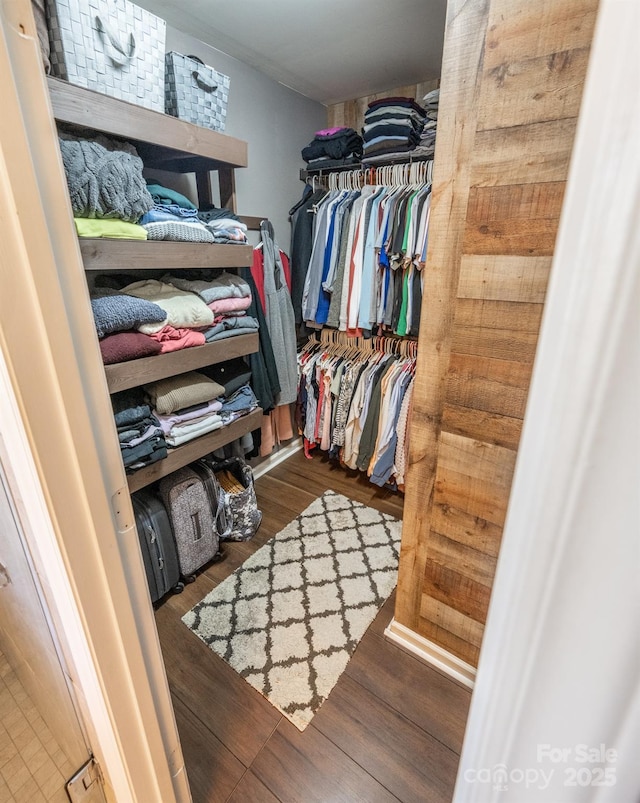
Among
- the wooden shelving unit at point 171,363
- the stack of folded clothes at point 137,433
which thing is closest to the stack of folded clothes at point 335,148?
the wooden shelving unit at point 171,363

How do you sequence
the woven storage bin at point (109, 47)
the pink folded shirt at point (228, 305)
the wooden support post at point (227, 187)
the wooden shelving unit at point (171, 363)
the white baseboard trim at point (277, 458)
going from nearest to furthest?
the woven storage bin at point (109, 47)
the wooden shelving unit at point (171, 363)
the pink folded shirt at point (228, 305)
the wooden support post at point (227, 187)
the white baseboard trim at point (277, 458)

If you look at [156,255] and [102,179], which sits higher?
[102,179]

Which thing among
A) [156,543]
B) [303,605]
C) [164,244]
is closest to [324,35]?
[164,244]

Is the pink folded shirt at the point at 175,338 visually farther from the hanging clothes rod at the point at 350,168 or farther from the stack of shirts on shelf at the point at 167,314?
the hanging clothes rod at the point at 350,168

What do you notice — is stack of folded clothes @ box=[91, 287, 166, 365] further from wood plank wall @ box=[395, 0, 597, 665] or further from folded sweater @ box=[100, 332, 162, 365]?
wood plank wall @ box=[395, 0, 597, 665]

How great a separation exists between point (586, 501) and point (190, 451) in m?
1.58

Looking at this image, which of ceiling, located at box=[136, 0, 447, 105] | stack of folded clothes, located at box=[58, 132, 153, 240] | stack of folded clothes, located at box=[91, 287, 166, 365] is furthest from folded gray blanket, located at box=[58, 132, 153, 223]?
ceiling, located at box=[136, 0, 447, 105]

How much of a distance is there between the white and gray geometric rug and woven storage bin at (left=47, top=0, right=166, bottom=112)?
192cm

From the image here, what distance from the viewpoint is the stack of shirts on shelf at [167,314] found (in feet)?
4.31

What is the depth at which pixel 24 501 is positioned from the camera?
648mm

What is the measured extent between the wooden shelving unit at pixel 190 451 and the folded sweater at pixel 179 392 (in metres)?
0.17

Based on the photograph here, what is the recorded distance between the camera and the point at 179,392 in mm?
1604

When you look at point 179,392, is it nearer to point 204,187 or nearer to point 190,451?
point 190,451

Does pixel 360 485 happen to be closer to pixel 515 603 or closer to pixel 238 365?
pixel 238 365
